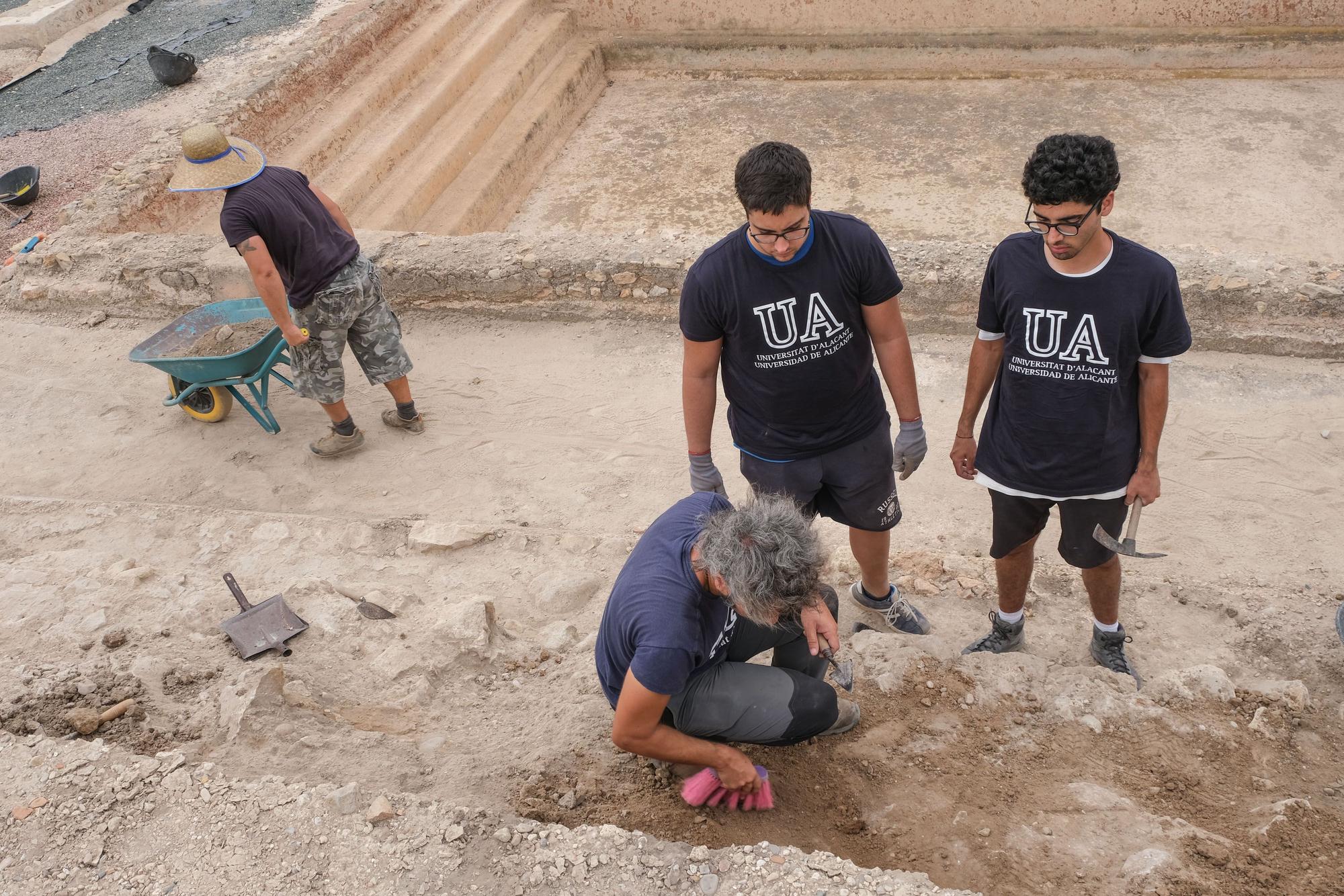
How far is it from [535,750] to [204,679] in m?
1.27

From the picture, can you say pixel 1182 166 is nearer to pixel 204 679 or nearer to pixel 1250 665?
pixel 1250 665

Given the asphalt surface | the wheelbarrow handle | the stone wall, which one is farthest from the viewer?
the asphalt surface

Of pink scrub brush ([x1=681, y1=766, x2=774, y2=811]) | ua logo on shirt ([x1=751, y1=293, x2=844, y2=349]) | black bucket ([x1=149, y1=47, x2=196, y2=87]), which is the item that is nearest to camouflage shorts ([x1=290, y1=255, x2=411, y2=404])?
ua logo on shirt ([x1=751, y1=293, x2=844, y2=349])

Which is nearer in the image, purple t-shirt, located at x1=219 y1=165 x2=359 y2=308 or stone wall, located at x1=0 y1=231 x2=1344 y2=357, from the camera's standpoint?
purple t-shirt, located at x1=219 y1=165 x2=359 y2=308

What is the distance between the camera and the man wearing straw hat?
434cm

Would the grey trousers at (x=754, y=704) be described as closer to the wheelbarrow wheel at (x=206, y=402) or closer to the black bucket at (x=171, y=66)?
the wheelbarrow wheel at (x=206, y=402)

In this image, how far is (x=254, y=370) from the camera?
16.7ft

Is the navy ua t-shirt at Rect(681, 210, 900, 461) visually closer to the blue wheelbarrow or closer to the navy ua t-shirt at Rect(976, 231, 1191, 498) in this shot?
the navy ua t-shirt at Rect(976, 231, 1191, 498)

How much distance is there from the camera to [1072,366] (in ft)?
9.04

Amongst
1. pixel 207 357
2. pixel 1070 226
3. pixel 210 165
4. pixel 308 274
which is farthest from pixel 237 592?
pixel 1070 226

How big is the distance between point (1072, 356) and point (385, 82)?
7.84m

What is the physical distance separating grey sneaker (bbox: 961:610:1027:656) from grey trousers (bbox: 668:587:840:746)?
0.94m

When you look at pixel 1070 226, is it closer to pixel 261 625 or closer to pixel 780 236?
pixel 780 236

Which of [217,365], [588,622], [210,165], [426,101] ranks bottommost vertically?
[588,622]
